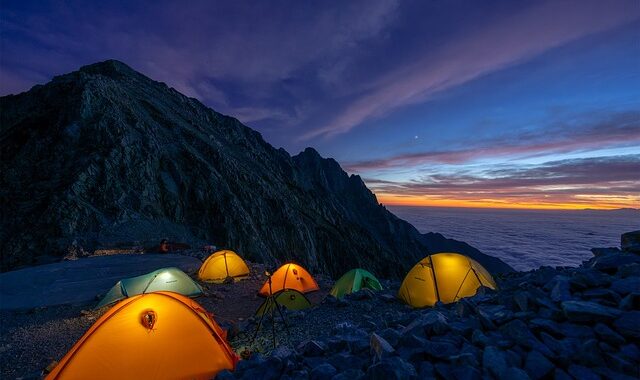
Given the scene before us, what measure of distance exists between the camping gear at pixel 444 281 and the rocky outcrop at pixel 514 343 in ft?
17.0

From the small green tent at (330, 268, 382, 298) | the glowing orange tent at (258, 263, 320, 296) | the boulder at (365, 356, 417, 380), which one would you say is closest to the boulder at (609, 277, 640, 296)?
the boulder at (365, 356, 417, 380)

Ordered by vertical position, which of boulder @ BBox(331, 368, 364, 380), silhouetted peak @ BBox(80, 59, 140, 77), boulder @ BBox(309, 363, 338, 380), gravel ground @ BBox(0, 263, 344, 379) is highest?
silhouetted peak @ BBox(80, 59, 140, 77)

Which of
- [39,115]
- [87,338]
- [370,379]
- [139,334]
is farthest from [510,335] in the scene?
[39,115]

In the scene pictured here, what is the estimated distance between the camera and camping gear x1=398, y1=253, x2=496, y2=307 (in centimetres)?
1077

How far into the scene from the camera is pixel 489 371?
350 cm

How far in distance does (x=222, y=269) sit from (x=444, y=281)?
41.0 feet

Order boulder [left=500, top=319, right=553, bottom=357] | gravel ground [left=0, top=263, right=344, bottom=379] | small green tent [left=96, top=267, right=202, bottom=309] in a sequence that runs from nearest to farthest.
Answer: boulder [left=500, top=319, right=553, bottom=357] → gravel ground [left=0, top=263, right=344, bottom=379] → small green tent [left=96, top=267, right=202, bottom=309]

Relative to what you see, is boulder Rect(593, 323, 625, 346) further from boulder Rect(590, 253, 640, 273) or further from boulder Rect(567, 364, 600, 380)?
boulder Rect(590, 253, 640, 273)

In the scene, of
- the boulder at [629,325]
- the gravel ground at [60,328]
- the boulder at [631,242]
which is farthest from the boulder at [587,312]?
the gravel ground at [60,328]

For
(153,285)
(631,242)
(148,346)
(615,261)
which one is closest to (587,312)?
(615,261)

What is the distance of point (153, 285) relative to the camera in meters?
12.8

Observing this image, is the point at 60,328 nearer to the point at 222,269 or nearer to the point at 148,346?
the point at 148,346

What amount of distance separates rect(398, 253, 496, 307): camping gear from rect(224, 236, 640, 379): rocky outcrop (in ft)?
17.0

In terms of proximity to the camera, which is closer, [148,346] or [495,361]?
[495,361]
